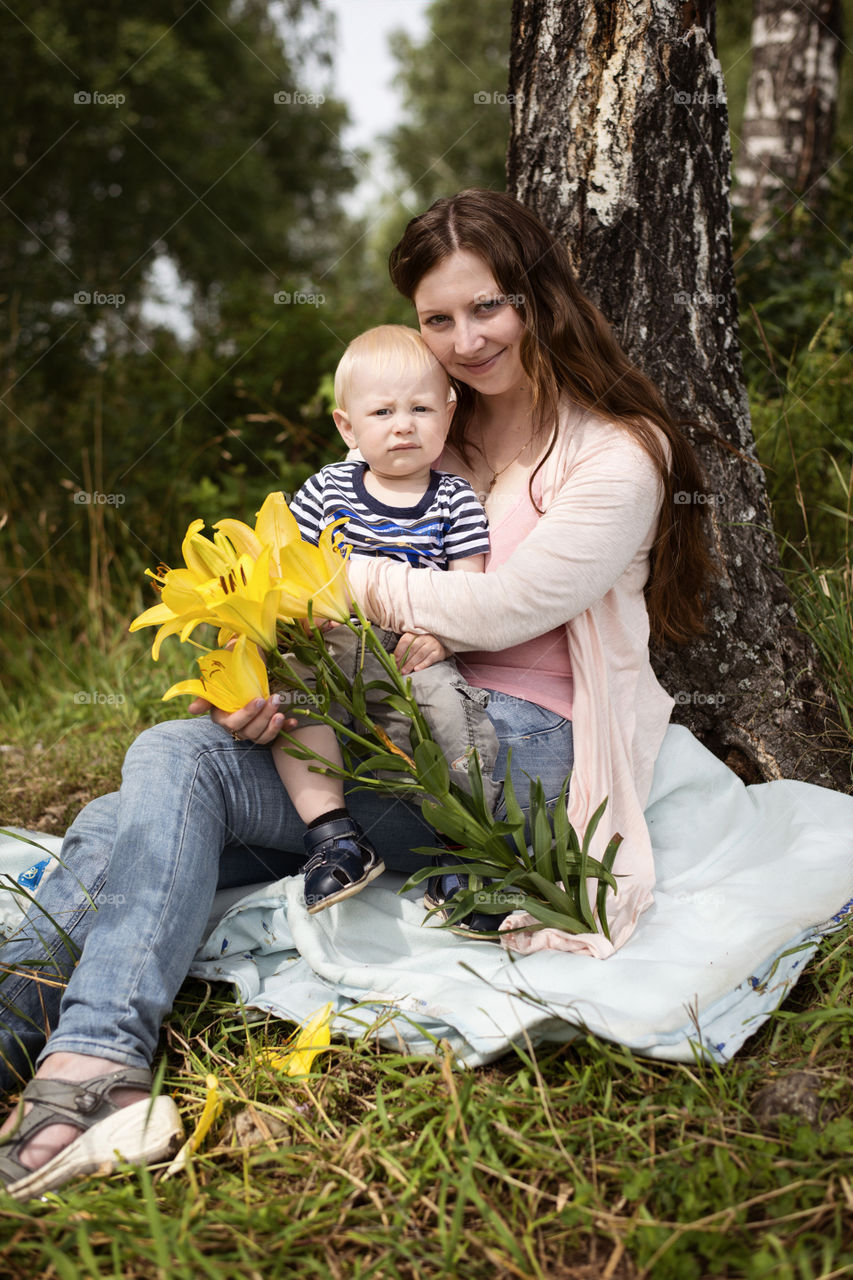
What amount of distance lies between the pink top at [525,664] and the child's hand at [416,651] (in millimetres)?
184

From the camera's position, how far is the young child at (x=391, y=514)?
71.4 inches

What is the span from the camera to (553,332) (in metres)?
2.06

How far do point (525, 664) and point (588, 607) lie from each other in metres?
0.19

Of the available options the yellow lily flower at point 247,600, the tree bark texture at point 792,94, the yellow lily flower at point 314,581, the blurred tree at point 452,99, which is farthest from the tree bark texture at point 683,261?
the blurred tree at point 452,99

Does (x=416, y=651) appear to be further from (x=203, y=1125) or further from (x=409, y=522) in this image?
(x=203, y=1125)

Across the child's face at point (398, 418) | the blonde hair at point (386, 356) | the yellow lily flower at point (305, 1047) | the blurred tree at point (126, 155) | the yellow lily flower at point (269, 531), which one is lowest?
the yellow lily flower at point (305, 1047)

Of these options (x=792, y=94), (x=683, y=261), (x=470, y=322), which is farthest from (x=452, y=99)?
(x=470, y=322)

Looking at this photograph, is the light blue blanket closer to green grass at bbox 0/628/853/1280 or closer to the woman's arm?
green grass at bbox 0/628/853/1280

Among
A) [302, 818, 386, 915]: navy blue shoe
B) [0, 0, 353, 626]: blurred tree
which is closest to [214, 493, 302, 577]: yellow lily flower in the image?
[302, 818, 386, 915]: navy blue shoe

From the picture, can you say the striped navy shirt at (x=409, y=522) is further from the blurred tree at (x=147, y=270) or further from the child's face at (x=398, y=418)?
the blurred tree at (x=147, y=270)

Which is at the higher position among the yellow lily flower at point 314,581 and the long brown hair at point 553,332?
the long brown hair at point 553,332

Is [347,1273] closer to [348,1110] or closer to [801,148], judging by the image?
[348,1110]

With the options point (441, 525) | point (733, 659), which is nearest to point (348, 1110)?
point (441, 525)

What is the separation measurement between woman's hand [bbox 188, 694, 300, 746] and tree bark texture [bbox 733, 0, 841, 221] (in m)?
4.45
